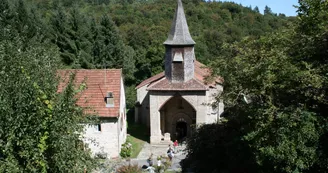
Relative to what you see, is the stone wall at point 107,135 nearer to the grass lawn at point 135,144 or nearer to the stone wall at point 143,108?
the grass lawn at point 135,144

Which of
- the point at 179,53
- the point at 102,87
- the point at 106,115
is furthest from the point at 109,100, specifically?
the point at 179,53

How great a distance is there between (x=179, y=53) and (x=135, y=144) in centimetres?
932

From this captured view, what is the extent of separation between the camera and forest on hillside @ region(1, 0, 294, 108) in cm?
4394

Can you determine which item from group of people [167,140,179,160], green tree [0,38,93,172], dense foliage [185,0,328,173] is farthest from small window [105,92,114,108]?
green tree [0,38,93,172]

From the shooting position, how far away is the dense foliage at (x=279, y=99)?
45.5ft

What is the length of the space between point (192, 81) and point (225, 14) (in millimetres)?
58711

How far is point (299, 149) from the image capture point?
13836 millimetres

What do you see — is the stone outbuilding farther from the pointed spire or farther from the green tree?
the green tree

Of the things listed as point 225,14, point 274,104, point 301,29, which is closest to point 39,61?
point 274,104

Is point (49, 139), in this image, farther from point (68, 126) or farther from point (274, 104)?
point (274, 104)

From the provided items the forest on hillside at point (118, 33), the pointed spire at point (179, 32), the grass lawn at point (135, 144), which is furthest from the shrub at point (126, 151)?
the pointed spire at point (179, 32)

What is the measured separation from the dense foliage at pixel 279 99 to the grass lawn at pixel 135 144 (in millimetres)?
10970

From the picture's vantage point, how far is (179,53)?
3114cm

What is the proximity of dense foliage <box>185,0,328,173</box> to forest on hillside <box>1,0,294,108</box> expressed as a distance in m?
8.97
